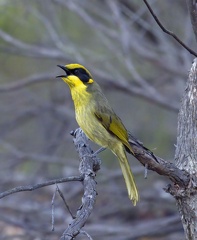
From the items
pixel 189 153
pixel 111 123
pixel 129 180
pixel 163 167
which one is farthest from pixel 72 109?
pixel 163 167

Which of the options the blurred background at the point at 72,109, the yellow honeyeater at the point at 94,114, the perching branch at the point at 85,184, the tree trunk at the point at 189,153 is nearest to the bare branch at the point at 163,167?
the tree trunk at the point at 189,153

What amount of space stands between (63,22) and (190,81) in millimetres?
7903

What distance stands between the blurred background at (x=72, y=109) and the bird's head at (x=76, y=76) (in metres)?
2.85

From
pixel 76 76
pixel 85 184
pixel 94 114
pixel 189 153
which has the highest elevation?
pixel 76 76

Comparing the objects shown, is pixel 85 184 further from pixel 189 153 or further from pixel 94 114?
pixel 94 114

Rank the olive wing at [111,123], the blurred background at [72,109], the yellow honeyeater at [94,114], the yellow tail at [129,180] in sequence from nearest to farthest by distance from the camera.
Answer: the yellow tail at [129,180] → the olive wing at [111,123] → the yellow honeyeater at [94,114] → the blurred background at [72,109]

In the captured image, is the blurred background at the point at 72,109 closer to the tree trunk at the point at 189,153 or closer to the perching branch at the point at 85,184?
the perching branch at the point at 85,184

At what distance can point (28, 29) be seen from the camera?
1078 cm

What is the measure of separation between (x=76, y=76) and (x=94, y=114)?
0.29 m

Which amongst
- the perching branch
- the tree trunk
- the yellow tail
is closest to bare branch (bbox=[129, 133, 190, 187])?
the tree trunk

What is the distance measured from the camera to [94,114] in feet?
15.6

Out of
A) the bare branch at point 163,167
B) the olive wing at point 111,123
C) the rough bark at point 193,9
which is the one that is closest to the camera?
the rough bark at point 193,9

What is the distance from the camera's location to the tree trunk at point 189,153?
3746mm

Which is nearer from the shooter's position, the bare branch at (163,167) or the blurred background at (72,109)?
the bare branch at (163,167)
